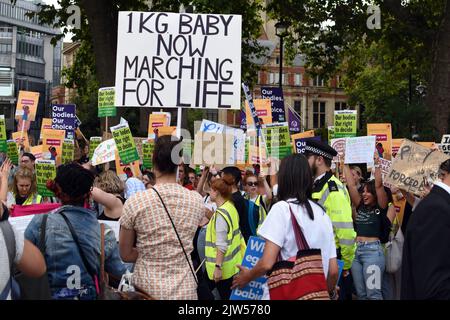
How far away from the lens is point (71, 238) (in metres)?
5.16

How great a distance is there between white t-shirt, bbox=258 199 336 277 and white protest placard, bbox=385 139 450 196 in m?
2.85

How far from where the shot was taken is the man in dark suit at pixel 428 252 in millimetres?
4414

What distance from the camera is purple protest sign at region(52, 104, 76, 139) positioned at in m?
15.5

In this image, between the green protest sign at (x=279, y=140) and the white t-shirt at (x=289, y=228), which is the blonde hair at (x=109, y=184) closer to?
the white t-shirt at (x=289, y=228)

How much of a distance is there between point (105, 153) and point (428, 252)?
8677 millimetres

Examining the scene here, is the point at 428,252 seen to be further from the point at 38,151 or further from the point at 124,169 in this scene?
the point at 38,151

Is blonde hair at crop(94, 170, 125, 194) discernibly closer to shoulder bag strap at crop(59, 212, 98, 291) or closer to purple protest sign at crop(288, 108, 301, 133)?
shoulder bag strap at crop(59, 212, 98, 291)

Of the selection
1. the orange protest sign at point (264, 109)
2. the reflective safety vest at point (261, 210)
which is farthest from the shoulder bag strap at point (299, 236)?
the orange protest sign at point (264, 109)

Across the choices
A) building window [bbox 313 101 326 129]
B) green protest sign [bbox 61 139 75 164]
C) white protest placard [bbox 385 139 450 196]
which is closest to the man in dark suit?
white protest placard [bbox 385 139 450 196]

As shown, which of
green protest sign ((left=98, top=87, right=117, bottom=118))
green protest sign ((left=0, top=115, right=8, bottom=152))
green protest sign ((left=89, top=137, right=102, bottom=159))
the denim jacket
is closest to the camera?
the denim jacket

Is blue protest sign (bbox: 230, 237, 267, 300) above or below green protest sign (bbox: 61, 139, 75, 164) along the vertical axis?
below

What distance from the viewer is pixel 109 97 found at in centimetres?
1534
